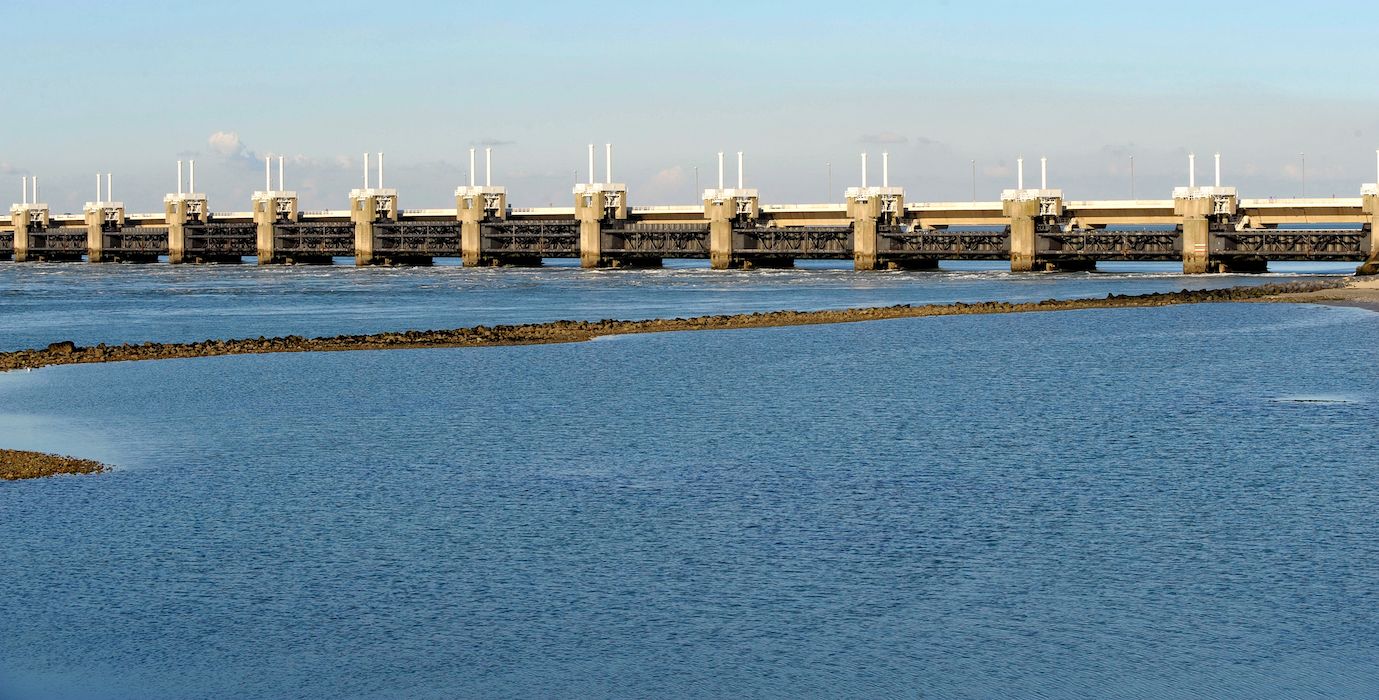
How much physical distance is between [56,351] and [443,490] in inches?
1287

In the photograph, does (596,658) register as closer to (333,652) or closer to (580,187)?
(333,652)

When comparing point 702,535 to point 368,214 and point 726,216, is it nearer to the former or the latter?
point 726,216

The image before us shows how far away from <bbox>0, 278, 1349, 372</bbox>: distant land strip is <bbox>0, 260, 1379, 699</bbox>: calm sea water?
27.1 ft

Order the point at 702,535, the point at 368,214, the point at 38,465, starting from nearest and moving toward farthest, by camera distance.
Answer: the point at 702,535
the point at 38,465
the point at 368,214

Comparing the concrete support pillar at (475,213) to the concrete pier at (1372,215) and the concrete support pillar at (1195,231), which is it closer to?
the concrete support pillar at (1195,231)

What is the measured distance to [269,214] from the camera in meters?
166

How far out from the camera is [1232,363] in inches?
1795

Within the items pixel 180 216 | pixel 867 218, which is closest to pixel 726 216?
pixel 867 218

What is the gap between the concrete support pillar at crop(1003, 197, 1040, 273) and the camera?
123m

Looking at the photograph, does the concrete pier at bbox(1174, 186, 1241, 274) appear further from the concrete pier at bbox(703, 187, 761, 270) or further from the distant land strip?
the concrete pier at bbox(703, 187, 761, 270)

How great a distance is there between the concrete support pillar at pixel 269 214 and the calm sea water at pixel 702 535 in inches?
4878

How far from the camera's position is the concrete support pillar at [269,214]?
6516 inches

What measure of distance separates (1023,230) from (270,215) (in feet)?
259

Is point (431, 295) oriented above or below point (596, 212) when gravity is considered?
below
